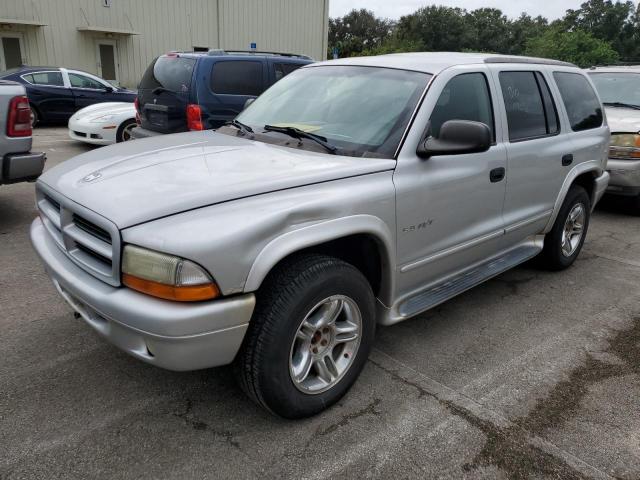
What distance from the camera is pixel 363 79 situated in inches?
134

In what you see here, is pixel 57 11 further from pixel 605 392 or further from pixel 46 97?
pixel 605 392

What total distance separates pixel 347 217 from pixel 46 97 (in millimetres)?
12331

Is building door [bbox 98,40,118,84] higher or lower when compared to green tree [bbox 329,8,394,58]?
lower

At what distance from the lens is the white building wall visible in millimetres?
20375

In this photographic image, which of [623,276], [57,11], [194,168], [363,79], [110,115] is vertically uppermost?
[57,11]

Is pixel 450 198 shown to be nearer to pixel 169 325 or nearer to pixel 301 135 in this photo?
pixel 301 135

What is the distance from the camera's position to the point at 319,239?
242 cm

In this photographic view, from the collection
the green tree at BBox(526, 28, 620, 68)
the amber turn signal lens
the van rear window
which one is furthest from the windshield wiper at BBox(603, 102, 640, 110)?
the green tree at BBox(526, 28, 620, 68)

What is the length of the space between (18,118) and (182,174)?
3.29m

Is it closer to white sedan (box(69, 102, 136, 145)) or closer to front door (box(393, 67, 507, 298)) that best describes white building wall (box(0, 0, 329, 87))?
white sedan (box(69, 102, 136, 145))

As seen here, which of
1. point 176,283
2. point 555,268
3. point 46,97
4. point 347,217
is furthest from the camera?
point 46,97

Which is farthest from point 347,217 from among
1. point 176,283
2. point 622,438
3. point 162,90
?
point 162,90

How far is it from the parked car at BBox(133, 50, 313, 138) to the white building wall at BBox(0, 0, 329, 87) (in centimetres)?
1558

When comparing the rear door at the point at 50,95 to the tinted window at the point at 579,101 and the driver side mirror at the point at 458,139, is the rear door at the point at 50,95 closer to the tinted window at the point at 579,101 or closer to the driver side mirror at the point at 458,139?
the tinted window at the point at 579,101
